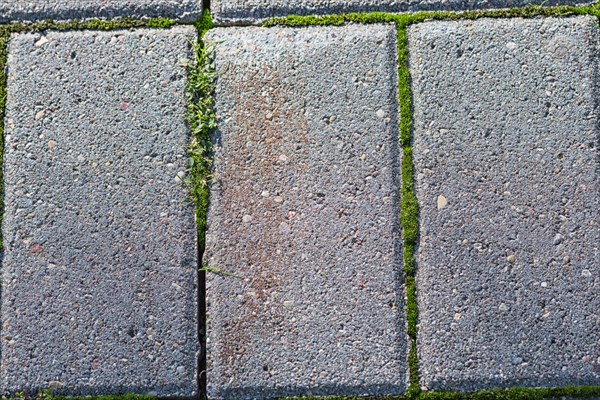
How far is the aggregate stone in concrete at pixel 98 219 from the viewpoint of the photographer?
2.41 m

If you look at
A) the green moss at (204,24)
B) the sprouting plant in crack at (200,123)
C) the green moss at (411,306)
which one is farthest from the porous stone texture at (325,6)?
the green moss at (411,306)

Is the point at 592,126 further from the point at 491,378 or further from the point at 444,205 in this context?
the point at 491,378

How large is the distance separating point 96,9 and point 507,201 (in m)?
1.64

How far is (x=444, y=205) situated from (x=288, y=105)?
653mm

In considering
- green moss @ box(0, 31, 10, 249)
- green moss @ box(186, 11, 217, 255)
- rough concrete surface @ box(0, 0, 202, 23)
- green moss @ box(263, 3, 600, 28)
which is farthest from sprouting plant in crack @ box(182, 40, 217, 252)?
green moss @ box(0, 31, 10, 249)

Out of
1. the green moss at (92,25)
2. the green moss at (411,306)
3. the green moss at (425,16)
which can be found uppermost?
the green moss at (425,16)

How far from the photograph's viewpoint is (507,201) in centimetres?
247

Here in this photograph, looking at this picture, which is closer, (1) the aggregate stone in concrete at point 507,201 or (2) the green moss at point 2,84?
(1) the aggregate stone in concrete at point 507,201

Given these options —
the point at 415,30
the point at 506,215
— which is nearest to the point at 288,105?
the point at 415,30

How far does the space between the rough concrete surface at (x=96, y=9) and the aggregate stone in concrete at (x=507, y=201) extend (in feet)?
2.80

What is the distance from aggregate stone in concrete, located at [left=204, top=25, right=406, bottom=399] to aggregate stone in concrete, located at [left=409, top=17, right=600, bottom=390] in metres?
0.13

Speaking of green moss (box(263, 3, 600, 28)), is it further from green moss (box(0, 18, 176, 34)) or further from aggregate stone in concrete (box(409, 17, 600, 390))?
green moss (box(0, 18, 176, 34))

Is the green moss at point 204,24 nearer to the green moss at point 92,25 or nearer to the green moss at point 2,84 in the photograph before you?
the green moss at point 92,25

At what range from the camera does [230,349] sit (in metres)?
2.42
